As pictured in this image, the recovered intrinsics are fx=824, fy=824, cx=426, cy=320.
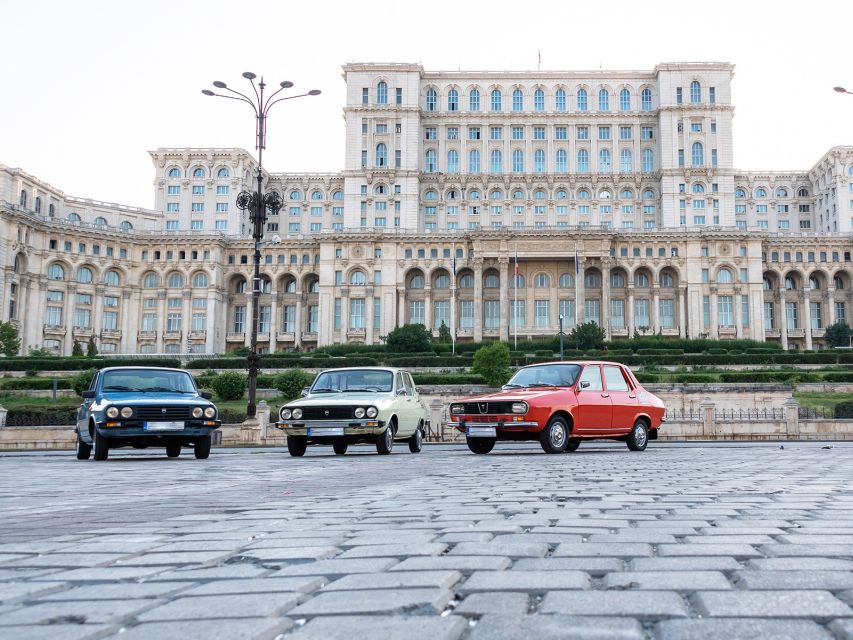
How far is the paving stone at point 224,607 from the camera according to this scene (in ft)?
9.03

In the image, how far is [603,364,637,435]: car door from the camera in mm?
15570

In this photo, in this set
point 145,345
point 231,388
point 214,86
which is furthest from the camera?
point 145,345

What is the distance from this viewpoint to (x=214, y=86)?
25.0m

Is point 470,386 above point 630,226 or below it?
below

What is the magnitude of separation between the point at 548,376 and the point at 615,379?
4.80 feet

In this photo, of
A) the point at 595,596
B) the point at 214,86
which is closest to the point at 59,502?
the point at 595,596

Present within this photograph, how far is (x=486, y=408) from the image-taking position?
1482 centimetres

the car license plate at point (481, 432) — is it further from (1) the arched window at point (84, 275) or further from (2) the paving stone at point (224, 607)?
(1) the arched window at point (84, 275)

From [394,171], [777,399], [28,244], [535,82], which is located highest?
[535,82]

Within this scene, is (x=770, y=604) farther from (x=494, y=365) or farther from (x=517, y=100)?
(x=517, y=100)

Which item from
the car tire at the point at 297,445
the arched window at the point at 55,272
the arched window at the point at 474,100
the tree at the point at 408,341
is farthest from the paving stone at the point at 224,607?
the arched window at the point at 474,100

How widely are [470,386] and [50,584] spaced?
4773 centimetres

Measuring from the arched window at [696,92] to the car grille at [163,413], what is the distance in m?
86.9

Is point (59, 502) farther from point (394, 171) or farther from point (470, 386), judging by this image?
point (394, 171)
